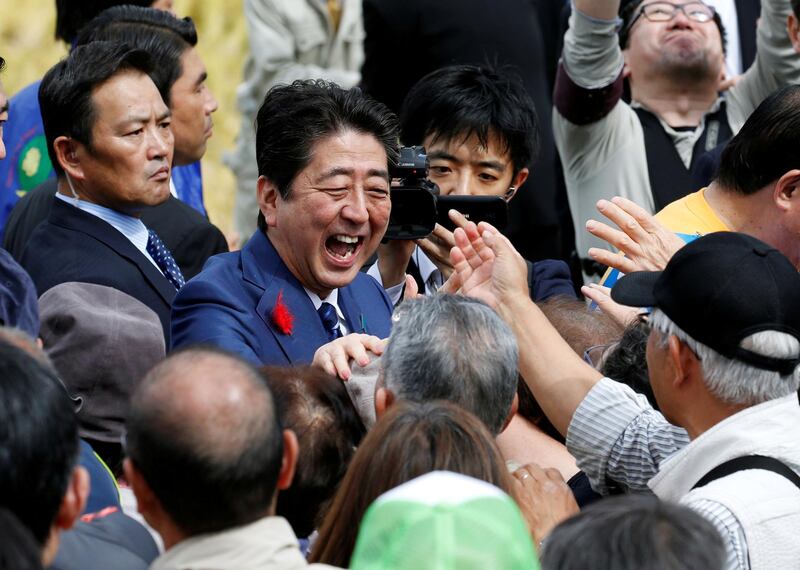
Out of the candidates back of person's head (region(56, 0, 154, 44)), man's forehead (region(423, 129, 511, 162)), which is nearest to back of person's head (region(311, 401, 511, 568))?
man's forehead (region(423, 129, 511, 162))

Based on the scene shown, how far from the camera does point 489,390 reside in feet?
9.25

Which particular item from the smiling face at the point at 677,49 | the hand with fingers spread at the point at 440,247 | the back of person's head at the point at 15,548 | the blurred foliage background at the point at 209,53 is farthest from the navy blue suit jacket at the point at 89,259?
the blurred foliage background at the point at 209,53

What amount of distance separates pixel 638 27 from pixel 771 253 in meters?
3.18

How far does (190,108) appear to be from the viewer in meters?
5.14

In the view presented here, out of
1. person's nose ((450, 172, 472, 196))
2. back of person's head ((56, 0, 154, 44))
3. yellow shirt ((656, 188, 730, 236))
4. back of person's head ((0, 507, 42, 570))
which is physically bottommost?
person's nose ((450, 172, 472, 196))

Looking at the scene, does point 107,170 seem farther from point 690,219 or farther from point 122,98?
point 690,219

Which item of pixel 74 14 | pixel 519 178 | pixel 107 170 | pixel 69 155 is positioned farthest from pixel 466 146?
pixel 74 14

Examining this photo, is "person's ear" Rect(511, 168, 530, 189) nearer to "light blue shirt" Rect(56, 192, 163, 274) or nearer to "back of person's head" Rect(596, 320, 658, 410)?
"light blue shirt" Rect(56, 192, 163, 274)

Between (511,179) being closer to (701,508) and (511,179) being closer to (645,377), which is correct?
(645,377)

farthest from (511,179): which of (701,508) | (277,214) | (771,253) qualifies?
(701,508)

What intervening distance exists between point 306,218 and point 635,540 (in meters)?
2.00

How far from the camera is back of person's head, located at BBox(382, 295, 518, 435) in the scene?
9.21ft

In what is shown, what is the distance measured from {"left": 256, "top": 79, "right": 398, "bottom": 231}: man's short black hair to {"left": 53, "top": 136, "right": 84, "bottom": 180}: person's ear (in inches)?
25.3

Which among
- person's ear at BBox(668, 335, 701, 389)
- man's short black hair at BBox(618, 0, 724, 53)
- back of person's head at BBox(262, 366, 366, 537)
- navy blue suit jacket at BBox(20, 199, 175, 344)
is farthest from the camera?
man's short black hair at BBox(618, 0, 724, 53)
